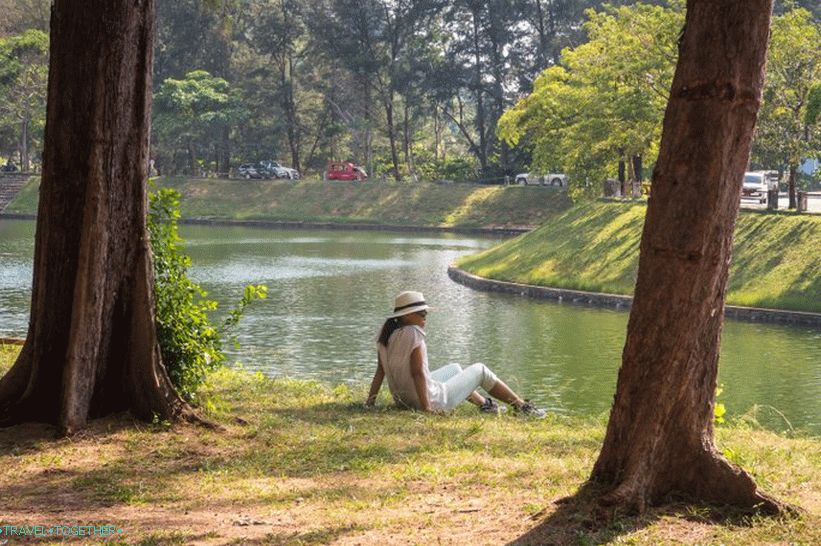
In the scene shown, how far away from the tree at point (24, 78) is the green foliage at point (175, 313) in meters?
59.0

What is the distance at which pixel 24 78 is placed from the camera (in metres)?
64.7

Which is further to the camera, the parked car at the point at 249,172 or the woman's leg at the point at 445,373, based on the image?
the parked car at the point at 249,172

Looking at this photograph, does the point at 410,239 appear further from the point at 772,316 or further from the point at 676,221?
the point at 676,221

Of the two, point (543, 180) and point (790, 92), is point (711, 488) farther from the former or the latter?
point (543, 180)

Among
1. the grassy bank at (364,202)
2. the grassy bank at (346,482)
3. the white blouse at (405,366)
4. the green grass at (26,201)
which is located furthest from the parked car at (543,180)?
the grassy bank at (346,482)

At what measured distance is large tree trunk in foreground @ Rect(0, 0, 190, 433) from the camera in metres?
7.27

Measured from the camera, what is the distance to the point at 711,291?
5277mm

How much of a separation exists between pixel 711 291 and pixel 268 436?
3.33 metres

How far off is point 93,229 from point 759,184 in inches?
1695

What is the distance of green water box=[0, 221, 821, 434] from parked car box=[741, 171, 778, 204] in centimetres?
1152

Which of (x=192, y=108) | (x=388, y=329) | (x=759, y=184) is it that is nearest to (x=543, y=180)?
(x=759, y=184)

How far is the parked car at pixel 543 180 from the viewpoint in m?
59.8

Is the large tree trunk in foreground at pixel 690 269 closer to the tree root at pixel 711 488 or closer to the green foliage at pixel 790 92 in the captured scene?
the tree root at pixel 711 488

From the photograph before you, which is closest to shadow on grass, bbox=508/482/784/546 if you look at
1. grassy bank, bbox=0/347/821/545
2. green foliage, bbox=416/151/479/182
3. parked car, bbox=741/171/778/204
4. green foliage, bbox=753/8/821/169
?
grassy bank, bbox=0/347/821/545
